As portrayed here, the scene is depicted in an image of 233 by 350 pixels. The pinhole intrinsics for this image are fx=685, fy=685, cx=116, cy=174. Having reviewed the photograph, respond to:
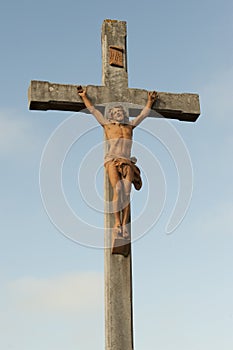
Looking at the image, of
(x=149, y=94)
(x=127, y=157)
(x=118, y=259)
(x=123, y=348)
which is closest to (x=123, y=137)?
(x=127, y=157)

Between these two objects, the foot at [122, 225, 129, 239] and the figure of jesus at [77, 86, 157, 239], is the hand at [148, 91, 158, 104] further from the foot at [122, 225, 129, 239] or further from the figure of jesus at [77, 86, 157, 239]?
the foot at [122, 225, 129, 239]

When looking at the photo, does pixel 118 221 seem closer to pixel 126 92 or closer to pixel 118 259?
pixel 118 259

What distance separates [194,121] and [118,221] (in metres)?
2.04

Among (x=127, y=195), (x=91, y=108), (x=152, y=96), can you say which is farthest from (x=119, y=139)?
(x=152, y=96)

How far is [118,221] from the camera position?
7.42 m

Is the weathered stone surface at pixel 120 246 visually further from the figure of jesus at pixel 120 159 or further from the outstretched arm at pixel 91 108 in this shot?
the outstretched arm at pixel 91 108

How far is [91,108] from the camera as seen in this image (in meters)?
8.04

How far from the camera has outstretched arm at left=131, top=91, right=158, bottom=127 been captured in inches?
317

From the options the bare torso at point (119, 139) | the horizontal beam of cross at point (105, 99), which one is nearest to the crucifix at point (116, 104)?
the horizontal beam of cross at point (105, 99)

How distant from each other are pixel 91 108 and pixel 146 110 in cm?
68

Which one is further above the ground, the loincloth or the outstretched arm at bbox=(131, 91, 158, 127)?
the outstretched arm at bbox=(131, 91, 158, 127)

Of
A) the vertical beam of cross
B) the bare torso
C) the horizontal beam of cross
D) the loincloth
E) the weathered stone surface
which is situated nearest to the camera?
the vertical beam of cross

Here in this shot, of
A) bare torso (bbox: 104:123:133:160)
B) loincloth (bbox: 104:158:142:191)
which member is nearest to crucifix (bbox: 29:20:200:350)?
loincloth (bbox: 104:158:142:191)

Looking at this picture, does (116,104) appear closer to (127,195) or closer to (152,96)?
(152,96)
